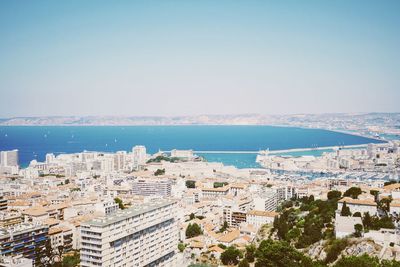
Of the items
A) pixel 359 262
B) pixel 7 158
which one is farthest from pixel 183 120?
pixel 359 262

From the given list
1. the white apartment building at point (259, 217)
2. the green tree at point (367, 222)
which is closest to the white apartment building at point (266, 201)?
the white apartment building at point (259, 217)

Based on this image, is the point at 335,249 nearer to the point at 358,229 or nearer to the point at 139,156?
the point at 358,229

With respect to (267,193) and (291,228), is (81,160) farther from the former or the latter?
(291,228)

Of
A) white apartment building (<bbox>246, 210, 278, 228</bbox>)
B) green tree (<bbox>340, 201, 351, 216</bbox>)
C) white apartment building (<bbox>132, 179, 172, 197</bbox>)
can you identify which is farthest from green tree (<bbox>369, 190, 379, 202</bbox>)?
white apartment building (<bbox>132, 179, 172, 197</bbox>)

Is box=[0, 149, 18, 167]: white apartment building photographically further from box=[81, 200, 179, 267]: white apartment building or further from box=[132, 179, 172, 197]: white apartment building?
box=[81, 200, 179, 267]: white apartment building

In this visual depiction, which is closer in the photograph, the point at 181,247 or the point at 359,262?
the point at 359,262

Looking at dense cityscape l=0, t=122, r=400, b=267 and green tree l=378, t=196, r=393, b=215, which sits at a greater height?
green tree l=378, t=196, r=393, b=215
